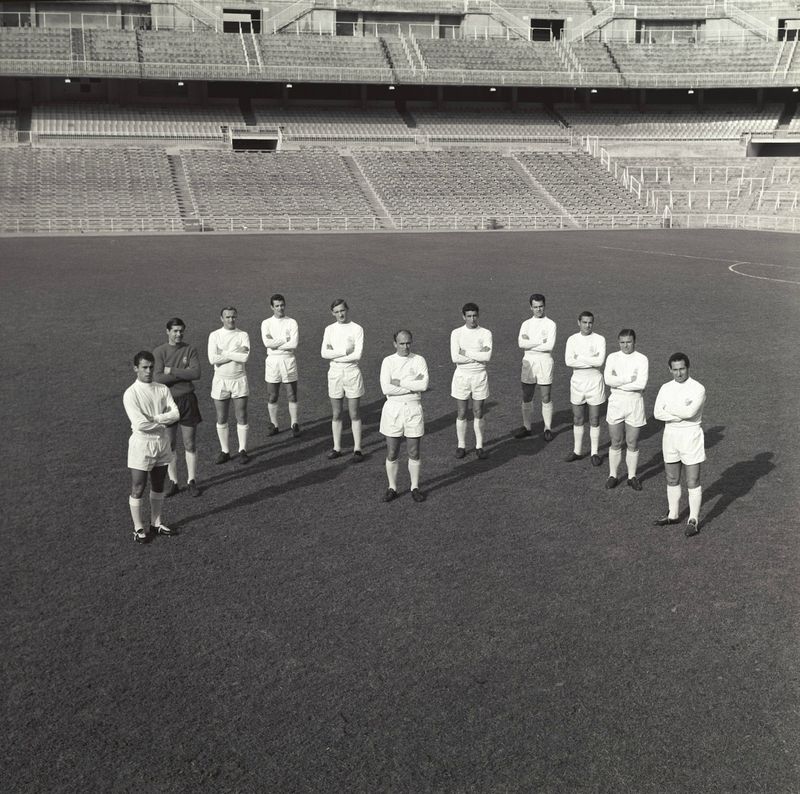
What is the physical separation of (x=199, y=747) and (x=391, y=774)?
4.54 feet

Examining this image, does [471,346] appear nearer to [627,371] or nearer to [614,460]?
[627,371]

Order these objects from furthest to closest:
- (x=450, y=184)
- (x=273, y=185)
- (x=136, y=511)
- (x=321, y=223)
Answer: (x=450, y=184) < (x=273, y=185) < (x=321, y=223) < (x=136, y=511)

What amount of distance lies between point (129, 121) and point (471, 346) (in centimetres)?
5338

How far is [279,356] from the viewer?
13078mm

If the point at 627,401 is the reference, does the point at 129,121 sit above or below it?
above

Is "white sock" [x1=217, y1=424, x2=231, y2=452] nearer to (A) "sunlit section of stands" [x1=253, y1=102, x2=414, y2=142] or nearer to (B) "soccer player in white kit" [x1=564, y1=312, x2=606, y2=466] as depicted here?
(B) "soccer player in white kit" [x1=564, y1=312, x2=606, y2=466]

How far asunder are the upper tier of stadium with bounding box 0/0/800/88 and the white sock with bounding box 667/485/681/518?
56063 millimetres

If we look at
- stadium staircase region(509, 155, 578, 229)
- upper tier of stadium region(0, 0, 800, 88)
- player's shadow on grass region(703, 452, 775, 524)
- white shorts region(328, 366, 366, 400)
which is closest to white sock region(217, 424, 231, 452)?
white shorts region(328, 366, 366, 400)

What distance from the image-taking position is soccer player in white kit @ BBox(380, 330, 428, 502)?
10.6 m

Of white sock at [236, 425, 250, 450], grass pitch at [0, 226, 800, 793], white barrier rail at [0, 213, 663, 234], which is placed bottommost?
grass pitch at [0, 226, 800, 793]

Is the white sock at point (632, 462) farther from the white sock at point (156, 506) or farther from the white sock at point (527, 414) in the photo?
the white sock at point (156, 506)

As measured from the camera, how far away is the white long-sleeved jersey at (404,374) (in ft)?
34.8

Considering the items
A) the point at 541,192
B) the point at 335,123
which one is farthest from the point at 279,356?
the point at 335,123

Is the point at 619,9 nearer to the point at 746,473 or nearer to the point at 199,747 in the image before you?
the point at 746,473
